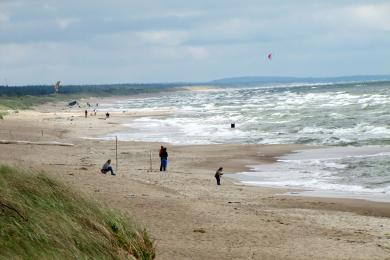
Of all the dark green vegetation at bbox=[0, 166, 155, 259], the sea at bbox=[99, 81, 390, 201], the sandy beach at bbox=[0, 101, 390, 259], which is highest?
the dark green vegetation at bbox=[0, 166, 155, 259]

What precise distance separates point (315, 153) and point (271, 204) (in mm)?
14416

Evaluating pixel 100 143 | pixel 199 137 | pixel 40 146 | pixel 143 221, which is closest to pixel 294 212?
pixel 143 221

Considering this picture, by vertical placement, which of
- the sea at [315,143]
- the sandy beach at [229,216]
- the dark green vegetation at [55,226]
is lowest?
the sea at [315,143]

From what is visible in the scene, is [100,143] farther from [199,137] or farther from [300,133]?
[300,133]

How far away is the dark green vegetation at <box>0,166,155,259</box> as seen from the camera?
8055mm

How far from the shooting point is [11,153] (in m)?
28.8

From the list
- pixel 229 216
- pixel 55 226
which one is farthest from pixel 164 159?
pixel 55 226

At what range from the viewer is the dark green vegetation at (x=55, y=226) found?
317 inches

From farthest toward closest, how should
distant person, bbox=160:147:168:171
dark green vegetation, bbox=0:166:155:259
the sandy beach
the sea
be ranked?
distant person, bbox=160:147:168:171
the sea
the sandy beach
dark green vegetation, bbox=0:166:155:259

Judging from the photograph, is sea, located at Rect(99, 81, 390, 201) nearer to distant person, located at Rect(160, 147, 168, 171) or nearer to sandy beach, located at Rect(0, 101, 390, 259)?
sandy beach, located at Rect(0, 101, 390, 259)

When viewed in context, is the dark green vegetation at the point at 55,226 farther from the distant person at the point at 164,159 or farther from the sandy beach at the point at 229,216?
the distant person at the point at 164,159

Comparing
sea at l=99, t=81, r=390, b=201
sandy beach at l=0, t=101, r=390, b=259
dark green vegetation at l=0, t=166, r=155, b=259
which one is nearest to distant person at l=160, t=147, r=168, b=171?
sandy beach at l=0, t=101, r=390, b=259

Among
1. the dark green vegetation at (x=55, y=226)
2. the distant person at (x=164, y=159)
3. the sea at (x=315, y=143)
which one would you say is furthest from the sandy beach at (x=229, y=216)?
the sea at (x=315, y=143)

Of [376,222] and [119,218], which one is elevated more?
[119,218]
